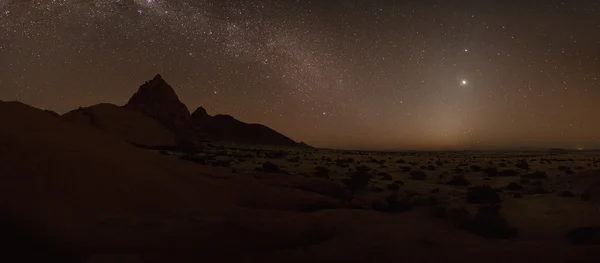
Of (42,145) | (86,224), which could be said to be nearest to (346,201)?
(86,224)

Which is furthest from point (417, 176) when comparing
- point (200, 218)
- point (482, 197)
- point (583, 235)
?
point (200, 218)

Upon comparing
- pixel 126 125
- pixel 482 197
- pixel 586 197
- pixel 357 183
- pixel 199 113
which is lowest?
pixel 482 197

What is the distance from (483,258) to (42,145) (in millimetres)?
11621

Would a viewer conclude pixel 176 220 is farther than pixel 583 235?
No

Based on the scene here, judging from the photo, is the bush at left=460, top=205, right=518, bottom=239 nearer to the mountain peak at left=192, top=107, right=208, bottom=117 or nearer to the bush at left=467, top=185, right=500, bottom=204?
the bush at left=467, top=185, right=500, bottom=204

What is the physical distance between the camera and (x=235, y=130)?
14500 cm

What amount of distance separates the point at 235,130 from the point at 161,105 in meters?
84.1

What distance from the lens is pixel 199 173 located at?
13438 mm

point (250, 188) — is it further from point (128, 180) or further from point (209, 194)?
point (128, 180)

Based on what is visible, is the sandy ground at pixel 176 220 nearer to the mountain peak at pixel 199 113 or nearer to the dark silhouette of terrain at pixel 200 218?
the dark silhouette of terrain at pixel 200 218

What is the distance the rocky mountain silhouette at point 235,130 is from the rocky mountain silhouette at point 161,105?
58.4 m

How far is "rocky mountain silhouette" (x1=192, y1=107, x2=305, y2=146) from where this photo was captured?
5187 inches

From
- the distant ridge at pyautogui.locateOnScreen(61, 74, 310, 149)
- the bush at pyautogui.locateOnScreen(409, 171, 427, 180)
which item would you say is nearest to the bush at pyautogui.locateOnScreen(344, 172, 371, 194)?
the bush at pyautogui.locateOnScreen(409, 171, 427, 180)

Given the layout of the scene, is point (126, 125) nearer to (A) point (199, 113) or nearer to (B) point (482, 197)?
(B) point (482, 197)
